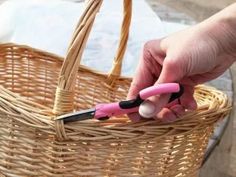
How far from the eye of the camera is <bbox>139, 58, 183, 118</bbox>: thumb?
576 millimetres

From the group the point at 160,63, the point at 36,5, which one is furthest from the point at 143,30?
the point at 160,63

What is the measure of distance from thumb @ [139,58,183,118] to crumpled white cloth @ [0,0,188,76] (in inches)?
19.4

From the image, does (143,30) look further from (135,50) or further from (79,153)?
(79,153)

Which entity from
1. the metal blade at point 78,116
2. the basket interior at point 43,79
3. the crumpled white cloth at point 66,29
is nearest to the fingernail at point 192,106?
the metal blade at point 78,116

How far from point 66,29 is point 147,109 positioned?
63 cm

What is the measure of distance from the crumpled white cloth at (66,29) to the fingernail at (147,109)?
49 cm

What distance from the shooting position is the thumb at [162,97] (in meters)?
0.58

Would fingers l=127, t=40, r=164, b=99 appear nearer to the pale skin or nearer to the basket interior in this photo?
the pale skin

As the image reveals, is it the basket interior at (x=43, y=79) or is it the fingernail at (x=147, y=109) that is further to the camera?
the basket interior at (x=43, y=79)

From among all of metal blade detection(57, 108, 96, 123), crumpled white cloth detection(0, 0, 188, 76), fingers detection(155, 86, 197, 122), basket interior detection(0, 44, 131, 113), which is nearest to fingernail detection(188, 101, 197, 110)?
fingers detection(155, 86, 197, 122)

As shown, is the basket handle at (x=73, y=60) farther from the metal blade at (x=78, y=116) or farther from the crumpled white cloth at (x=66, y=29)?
the crumpled white cloth at (x=66, y=29)

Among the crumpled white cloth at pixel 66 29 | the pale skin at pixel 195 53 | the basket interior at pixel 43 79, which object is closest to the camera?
the pale skin at pixel 195 53

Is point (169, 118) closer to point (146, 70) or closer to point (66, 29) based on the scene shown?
point (146, 70)

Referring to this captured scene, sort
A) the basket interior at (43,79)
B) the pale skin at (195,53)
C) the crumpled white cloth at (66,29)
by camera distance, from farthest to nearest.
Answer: the crumpled white cloth at (66,29)
the basket interior at (43,79)
the pale skin at (195,53)
